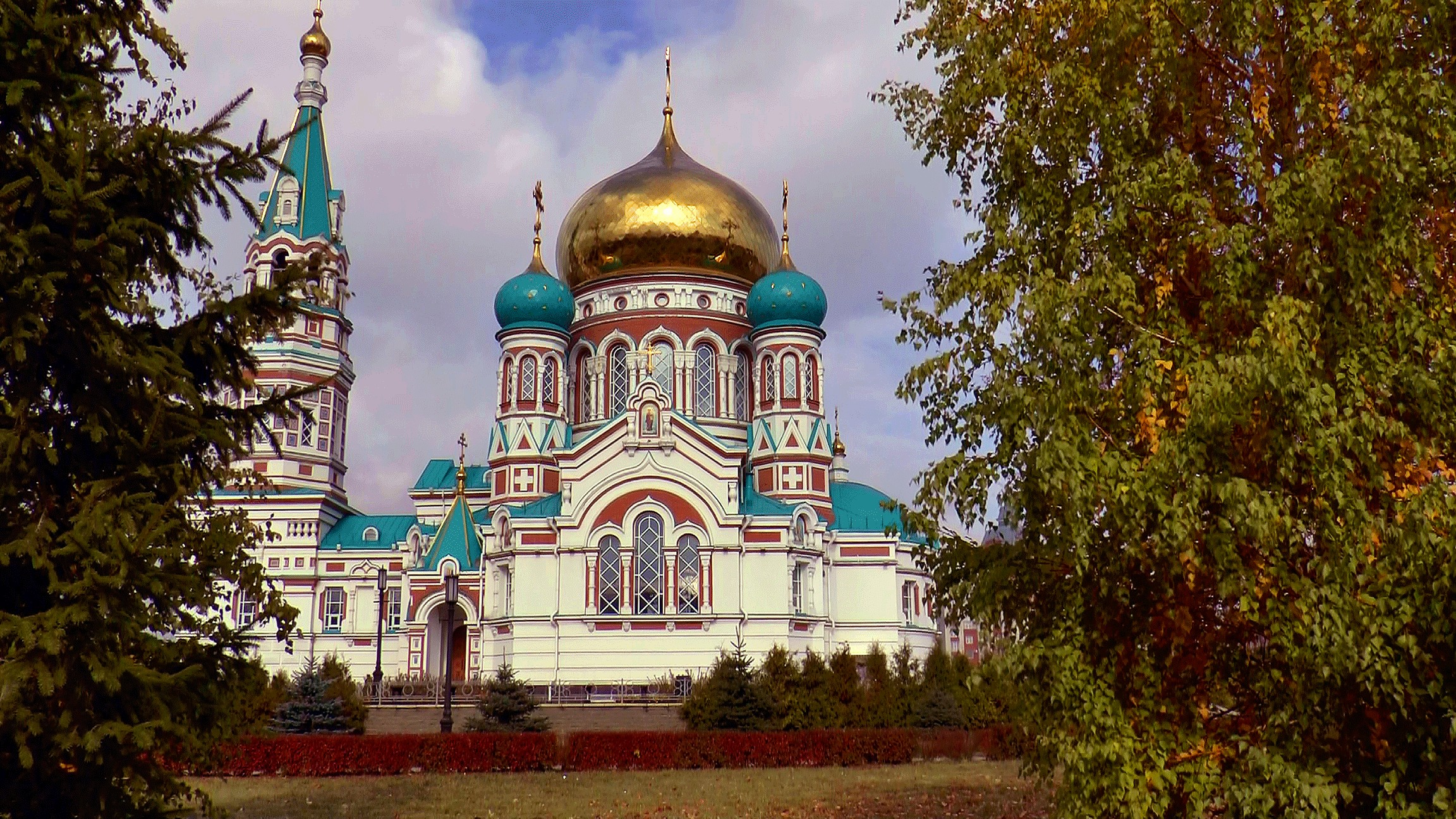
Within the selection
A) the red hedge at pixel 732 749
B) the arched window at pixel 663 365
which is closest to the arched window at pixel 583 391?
the arched window at pixel 663 365

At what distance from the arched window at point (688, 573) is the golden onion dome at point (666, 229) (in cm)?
1012

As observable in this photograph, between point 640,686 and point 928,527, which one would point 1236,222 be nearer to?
point 928,527

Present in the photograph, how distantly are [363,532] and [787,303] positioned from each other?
14.8 m

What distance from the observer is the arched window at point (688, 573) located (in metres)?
31.3

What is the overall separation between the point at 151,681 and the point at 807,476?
1158 inches

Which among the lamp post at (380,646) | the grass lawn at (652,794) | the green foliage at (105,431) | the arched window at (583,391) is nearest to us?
the green foliage at (105,431)

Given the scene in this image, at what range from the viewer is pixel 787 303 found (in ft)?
119

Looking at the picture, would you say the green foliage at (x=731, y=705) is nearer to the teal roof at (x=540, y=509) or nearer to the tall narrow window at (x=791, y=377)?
the teal roof at (x=540, y=509)

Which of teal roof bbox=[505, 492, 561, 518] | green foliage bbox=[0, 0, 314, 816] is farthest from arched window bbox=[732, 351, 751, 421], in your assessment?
green foliage bbox=[0, 0, 314, 816]

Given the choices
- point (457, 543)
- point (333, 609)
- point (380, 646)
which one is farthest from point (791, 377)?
point (333, 609)

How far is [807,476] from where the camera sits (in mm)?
34906

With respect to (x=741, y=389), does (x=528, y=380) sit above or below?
below

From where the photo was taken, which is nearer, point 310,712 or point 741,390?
point 310,712

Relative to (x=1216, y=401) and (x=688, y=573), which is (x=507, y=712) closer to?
(x=688, y=573)
